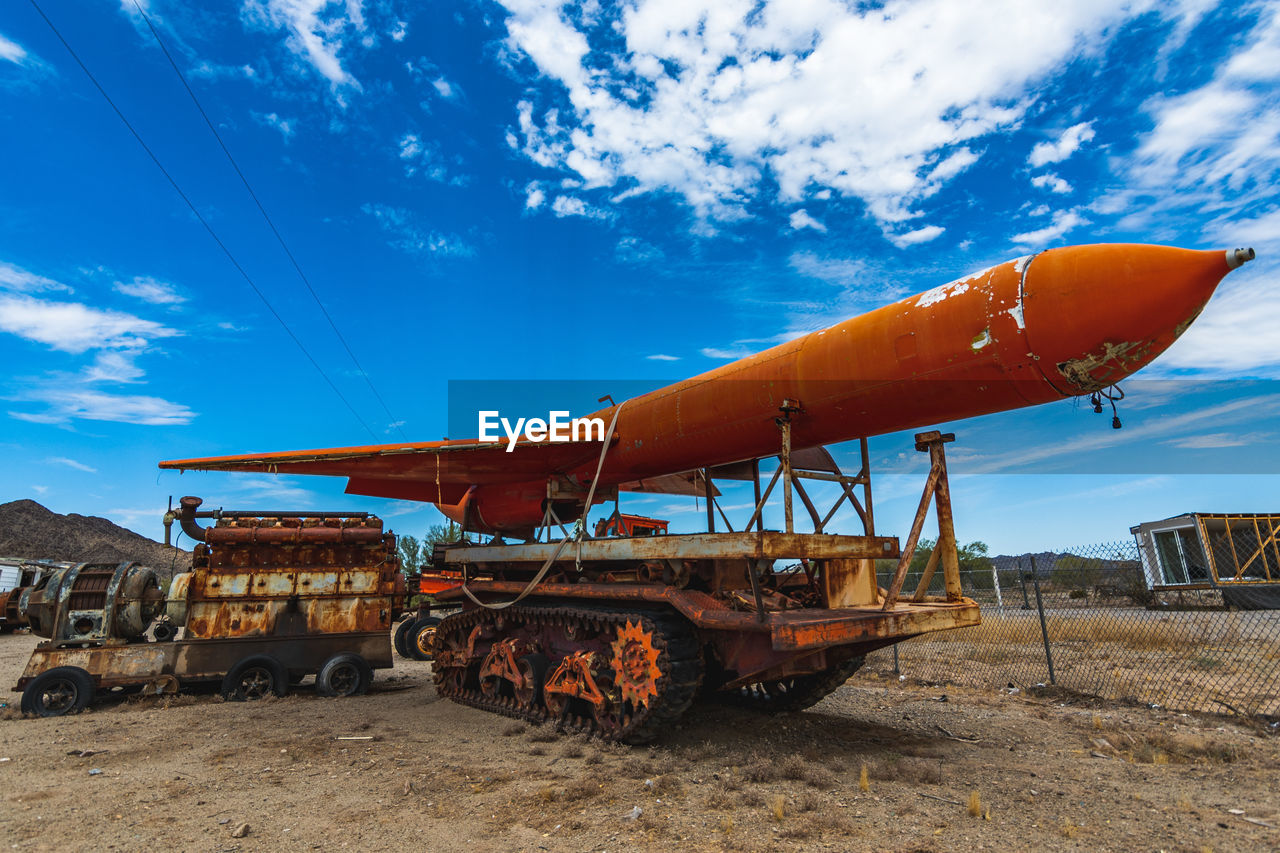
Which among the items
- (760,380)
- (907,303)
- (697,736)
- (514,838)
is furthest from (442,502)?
(907,303)

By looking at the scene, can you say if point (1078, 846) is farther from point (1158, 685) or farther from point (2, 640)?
point (2, 640)

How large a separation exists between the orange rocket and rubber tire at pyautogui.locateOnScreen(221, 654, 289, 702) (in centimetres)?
285

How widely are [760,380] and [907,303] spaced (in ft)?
4.54

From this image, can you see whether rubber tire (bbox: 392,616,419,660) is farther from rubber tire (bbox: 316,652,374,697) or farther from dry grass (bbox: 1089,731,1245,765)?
dry grass (bbox: 1089,731,1245,765)

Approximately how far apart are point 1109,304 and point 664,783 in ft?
14.6

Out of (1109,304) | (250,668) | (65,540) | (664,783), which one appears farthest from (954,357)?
(65,540)

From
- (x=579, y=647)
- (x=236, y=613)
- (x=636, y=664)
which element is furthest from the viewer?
(x=236, y=613)

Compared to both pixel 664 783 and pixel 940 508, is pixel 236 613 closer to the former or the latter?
pixel 664 783

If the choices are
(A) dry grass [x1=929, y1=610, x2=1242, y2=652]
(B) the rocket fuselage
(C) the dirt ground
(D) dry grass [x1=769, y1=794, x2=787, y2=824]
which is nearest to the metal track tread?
(C) the dirt ground

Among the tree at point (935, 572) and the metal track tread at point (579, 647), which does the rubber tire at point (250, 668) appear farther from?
the tree at point (935, 572)

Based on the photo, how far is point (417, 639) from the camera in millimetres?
14430

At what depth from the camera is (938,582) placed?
19734 millimetres

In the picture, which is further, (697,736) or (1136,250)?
(697,736)

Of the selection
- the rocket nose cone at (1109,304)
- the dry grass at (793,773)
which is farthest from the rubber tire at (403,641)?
the rocket nose cone at (1109,304)
